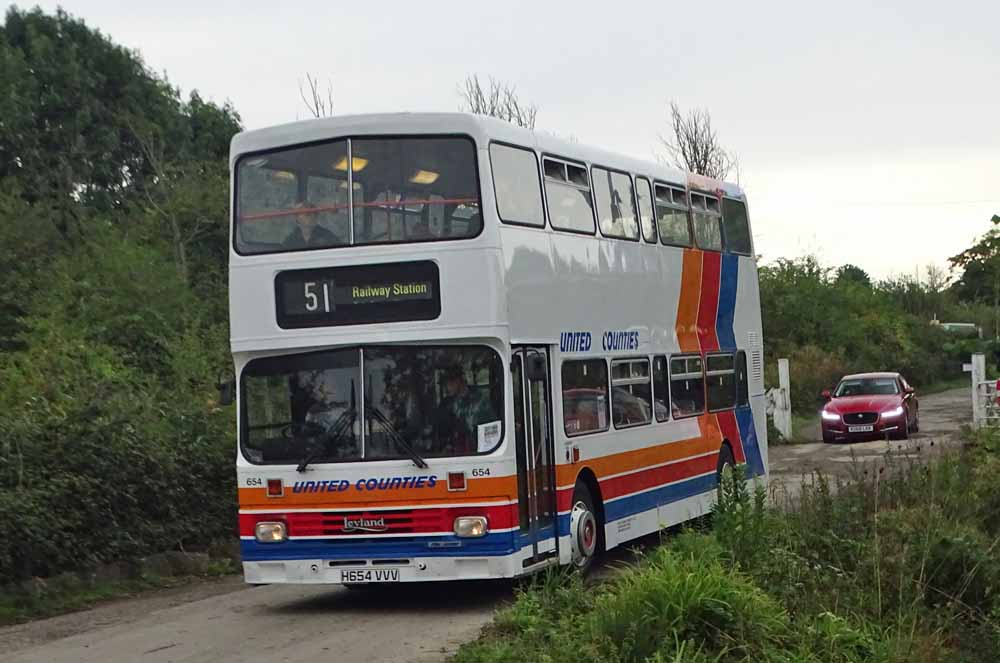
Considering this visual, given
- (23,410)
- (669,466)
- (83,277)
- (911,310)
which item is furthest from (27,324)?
(911,310)

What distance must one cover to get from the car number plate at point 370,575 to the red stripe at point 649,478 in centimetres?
190

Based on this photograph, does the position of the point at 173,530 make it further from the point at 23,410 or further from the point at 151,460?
the point at 23,410

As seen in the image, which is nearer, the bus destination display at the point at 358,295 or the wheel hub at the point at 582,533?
the bus destination display at the point at 358,295

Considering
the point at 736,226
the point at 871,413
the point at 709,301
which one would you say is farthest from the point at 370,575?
the point at 871,413

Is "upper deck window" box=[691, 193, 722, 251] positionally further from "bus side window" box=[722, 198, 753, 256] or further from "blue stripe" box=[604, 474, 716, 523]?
"blue stripe" box=[604, 474, 716, 523]

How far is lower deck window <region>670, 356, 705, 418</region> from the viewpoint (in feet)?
Result: 59.4

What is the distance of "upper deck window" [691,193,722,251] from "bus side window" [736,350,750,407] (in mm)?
1710

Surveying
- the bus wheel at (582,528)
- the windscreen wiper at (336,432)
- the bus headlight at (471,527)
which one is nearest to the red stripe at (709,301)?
the bus wheel at (582,528)

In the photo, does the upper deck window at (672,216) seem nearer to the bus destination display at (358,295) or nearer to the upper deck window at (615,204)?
the upper deck window at (615,204)

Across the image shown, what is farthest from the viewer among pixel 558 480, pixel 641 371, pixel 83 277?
pixel 83 277

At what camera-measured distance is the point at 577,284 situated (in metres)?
15.4

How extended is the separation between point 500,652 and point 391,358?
361 cm

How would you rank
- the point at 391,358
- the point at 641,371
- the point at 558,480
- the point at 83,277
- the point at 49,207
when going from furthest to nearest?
the point at 49,207, the point at 83,277, the point at 641,371, the point at 558,480, the point at 391,358

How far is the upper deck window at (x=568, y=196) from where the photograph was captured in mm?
14992
